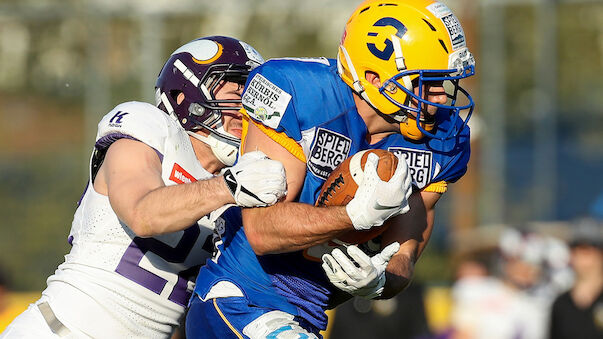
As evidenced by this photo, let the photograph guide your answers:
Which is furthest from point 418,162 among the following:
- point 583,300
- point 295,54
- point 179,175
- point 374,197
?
point 295,54

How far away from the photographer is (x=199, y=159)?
4684 mm

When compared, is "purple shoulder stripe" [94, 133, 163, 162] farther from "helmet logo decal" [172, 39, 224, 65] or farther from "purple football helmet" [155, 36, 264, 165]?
"helmet logo decal" [172, 39, 224, 65]

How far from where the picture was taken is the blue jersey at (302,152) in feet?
13.0

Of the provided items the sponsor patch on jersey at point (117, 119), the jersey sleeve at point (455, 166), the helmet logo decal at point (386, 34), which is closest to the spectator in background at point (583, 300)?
the jersey sleeve at point (455, 166)

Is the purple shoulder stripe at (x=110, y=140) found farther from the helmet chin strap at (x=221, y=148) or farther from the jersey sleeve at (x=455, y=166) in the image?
the jersey sleeve at (x=455, y=166)

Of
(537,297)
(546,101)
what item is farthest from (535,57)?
(537,297)

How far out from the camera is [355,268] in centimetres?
379

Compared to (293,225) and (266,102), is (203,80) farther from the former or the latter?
(293,225)

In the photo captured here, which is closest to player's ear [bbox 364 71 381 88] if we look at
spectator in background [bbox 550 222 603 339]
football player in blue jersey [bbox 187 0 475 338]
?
football player in blue jersey [bbox 187 0 475 338]

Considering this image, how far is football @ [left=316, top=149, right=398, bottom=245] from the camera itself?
3.74 m

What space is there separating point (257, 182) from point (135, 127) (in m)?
0.81

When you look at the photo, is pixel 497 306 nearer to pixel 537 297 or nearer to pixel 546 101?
pixel 537 297

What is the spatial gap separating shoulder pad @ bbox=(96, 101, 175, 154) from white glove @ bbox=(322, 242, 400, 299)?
950 mm

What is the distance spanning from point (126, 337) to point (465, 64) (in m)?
1.88
